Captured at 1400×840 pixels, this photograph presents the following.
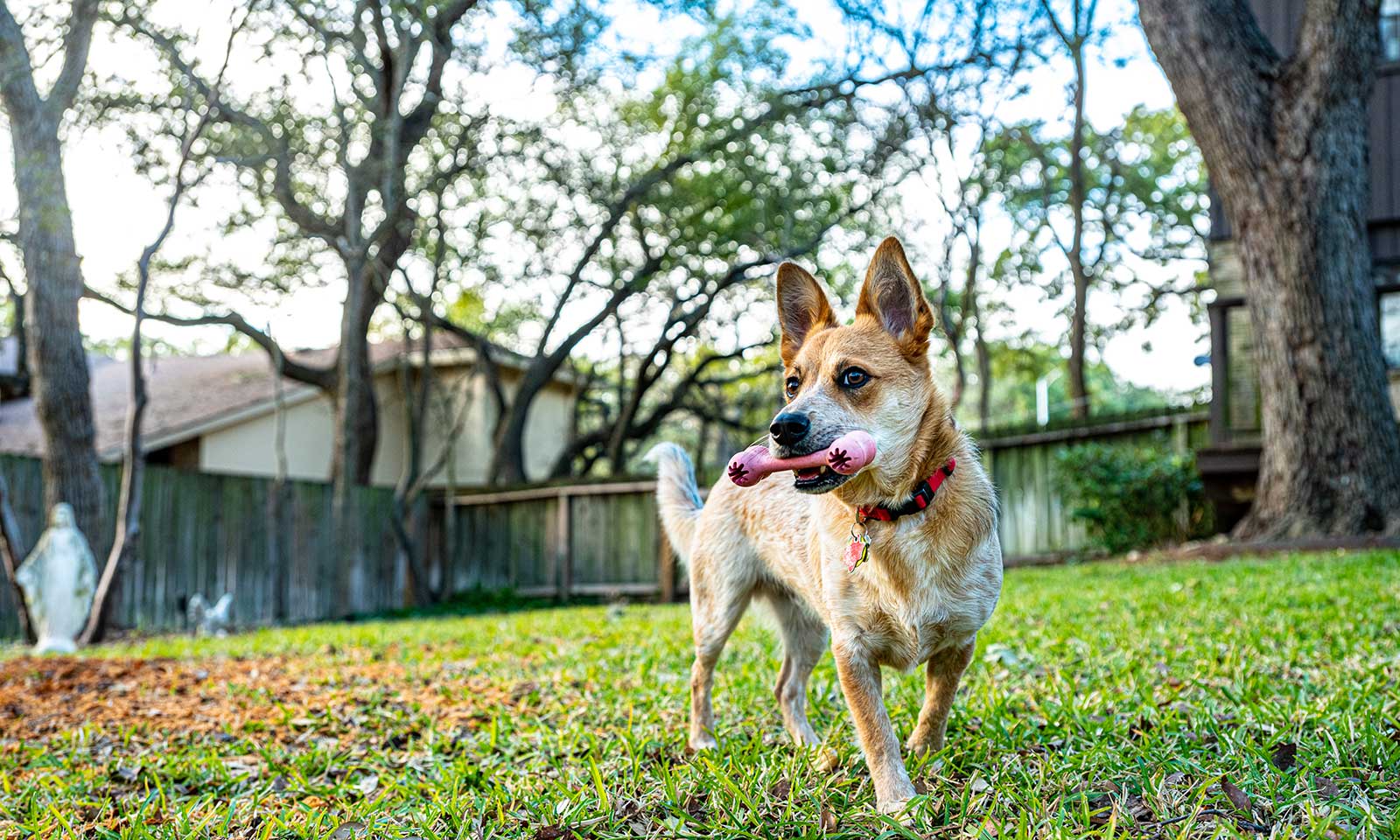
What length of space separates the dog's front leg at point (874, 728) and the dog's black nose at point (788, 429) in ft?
2.12

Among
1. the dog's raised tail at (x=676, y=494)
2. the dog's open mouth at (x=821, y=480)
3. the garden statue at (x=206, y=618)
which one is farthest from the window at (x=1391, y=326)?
the garden statue at (x=206, y=618)

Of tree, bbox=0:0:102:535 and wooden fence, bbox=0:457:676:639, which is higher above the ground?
tree, bbox=0:0:102:535

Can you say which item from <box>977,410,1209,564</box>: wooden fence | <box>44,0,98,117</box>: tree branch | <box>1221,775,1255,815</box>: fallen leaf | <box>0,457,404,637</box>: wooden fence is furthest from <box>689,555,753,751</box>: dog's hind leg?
<box>977,410,1209,564</box>: wooden fence

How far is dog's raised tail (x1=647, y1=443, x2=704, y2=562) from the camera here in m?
4.54

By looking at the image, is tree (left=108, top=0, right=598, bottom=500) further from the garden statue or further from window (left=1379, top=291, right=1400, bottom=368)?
window (left=1379, top=291, right=1400, bottom=368)

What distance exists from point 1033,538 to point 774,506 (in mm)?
13203

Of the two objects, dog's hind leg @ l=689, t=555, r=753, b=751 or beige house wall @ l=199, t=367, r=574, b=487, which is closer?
dog's hind leg @ l=689, t=555, r=753, b=751

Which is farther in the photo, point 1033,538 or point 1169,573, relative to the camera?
point 1033,538

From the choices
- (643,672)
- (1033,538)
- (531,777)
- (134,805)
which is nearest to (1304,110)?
(1033,538)

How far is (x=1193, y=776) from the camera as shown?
9.74 ft

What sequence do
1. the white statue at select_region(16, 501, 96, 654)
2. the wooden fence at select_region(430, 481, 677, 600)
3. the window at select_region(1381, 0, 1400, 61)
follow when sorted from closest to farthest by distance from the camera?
the white statue at select_region(16, 501, 96, 654) → the window at select_region(1381, 0, 1400, 61) → the wooden fence at select_region(430, 481, 677, 600)

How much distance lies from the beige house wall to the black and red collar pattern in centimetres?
1691

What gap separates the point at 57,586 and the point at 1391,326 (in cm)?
1530

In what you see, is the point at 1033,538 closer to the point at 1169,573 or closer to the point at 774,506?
the point at 1169,573
